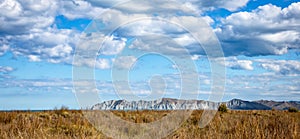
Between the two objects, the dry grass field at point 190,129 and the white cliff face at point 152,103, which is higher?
the white cliff face at point 152,103

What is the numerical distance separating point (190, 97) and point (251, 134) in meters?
4.17

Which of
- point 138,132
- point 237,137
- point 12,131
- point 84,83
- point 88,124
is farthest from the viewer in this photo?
point 88,124

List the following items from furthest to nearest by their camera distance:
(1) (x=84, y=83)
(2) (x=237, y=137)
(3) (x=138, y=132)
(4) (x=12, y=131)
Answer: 1. (3) (x=138, y=132)
2. (1) (x=84, y=83)
3. (4) (x=12, y=131)
4. (2) (x=237, y=137)

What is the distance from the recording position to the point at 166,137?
11.5 m

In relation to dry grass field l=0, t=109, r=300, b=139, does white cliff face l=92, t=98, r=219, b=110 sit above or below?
A: above

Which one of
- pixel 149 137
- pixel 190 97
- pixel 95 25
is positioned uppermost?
pixel 95 25

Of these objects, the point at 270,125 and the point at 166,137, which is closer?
the point at 166,137

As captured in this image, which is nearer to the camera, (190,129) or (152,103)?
(190,129)

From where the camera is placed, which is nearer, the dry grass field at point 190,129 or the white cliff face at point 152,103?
the dry grass field at point 190,129

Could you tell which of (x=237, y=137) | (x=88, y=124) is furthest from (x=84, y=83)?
(x=237, y=137)

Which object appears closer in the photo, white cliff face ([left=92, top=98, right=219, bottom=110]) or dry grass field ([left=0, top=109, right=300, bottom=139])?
dry grass field ([left=0, top=109, right=300, bottom=139])

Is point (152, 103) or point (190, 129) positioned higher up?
point (152, 103)

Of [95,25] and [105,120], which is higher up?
[95,25]

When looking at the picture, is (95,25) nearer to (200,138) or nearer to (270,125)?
(200,138)
